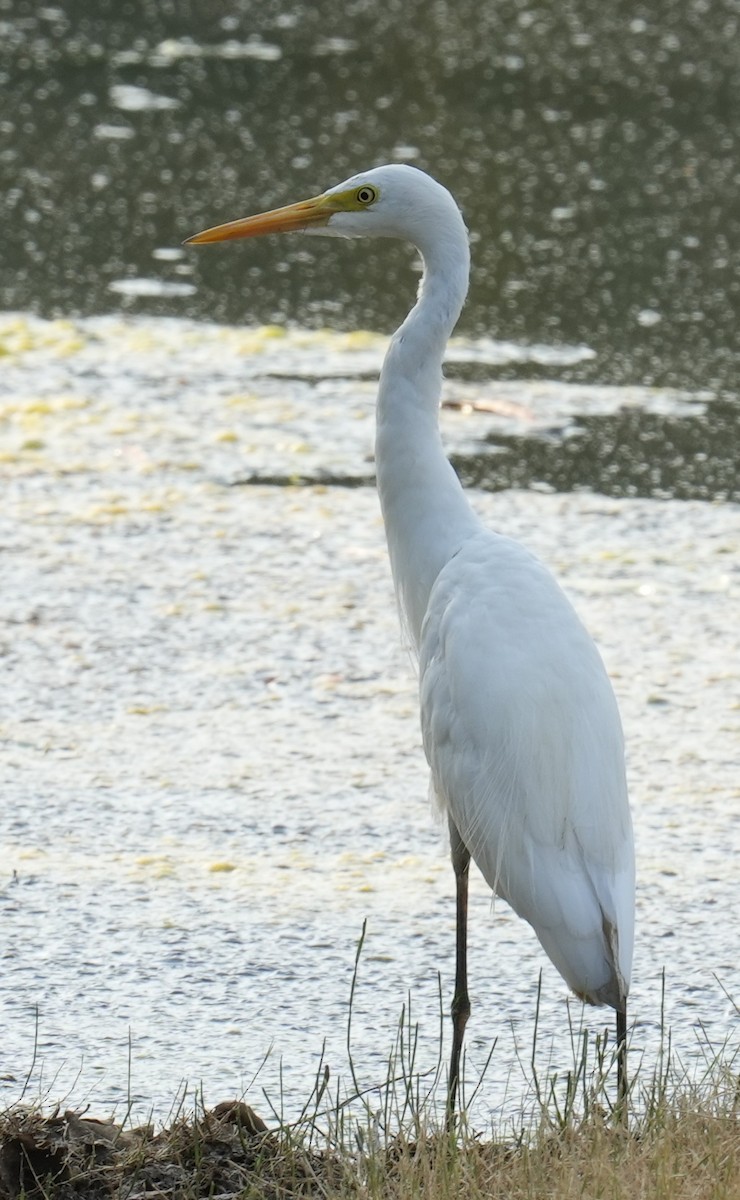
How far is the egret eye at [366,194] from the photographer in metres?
3.26

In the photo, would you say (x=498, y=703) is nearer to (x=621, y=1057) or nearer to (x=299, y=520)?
(x=621, y=1057)

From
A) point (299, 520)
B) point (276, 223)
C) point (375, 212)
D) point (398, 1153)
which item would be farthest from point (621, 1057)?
point (299, 520)

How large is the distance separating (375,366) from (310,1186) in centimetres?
411

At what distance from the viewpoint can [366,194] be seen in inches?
129

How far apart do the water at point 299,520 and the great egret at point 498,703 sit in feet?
1.39

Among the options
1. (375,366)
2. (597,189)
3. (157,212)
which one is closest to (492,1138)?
(375,366)

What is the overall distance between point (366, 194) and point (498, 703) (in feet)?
3.22

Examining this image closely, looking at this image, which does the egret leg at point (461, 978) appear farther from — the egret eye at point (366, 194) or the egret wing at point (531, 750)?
the egret eye at point (366, 194)

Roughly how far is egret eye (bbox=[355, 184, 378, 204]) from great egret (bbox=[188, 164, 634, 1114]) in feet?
0.12

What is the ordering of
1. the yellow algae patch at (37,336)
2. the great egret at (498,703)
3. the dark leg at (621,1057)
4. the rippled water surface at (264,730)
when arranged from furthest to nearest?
the yellow algae patch at (37,336)
the rippled water surface at (264,730)
the great egret at (498,703)
the dark leg at (621,1057)

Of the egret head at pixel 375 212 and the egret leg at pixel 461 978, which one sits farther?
the egret head at pixel 375 212

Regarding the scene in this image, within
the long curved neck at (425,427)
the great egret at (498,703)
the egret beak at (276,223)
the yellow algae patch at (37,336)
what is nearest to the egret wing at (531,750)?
the great egret at (498,703)

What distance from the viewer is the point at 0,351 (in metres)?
6.34

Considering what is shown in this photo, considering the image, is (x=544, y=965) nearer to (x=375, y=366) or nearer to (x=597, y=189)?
(x=375, y=366)
